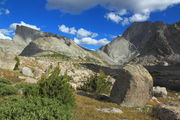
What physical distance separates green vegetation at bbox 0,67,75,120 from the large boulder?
581cm

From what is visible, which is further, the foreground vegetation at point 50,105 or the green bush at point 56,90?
the green bush at point 56,90

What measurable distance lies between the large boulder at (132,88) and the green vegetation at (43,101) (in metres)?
5.81

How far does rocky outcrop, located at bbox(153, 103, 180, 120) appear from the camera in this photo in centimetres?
1073

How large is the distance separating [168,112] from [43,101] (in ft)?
24.7

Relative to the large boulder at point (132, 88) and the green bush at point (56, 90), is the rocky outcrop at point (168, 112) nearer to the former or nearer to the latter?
the large boulder at point (132, 88)

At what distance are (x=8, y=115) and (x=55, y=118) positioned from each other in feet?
5.04

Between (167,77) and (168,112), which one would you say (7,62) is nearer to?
(168,112)

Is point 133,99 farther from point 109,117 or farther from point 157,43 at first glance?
point 157,43

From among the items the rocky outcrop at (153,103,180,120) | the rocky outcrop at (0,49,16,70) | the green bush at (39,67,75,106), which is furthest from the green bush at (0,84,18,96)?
the rocky outcrop at (0,49,16,70)

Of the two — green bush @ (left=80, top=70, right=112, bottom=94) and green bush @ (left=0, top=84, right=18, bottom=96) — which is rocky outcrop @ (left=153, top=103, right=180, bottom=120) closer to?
green bush @ (left=0, top=84, right=18, bottom=96)

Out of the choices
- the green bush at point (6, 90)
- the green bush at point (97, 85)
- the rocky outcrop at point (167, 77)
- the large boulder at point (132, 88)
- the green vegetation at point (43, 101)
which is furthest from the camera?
the rocky outcrop at point (167, 77)

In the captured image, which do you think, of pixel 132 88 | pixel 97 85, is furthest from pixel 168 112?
pixel 97 85

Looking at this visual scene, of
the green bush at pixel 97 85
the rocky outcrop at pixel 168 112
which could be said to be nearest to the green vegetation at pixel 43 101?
the rocky outcrop at pixel 168 112

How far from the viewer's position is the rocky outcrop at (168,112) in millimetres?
10728
